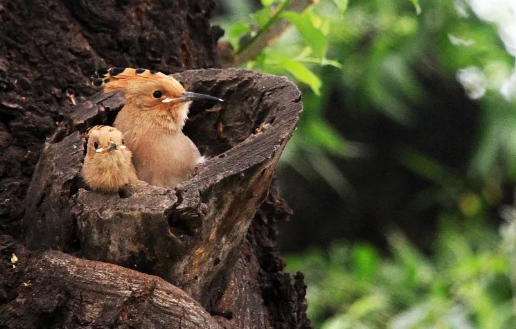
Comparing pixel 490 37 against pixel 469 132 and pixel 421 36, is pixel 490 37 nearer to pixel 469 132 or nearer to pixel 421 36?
pixel 421 36

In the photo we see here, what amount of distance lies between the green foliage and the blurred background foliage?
15 millimetres

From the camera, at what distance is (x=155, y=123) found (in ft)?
14.4

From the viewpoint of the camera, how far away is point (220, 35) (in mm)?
4613

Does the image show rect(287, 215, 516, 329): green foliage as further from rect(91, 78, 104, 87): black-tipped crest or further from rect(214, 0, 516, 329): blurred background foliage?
rect(91, 78, 104, 87): black-tipped crest

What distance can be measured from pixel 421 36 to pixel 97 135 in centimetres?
545

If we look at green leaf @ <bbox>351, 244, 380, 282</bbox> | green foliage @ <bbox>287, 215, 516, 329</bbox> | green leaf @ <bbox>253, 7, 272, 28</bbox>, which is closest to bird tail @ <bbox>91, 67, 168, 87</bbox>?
green leaf @ <bbox>253, 7, 272, 28</bbox>

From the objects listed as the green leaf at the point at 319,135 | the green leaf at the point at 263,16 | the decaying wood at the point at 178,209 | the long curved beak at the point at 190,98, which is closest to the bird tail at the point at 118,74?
the long curved beak at the point at 190,98

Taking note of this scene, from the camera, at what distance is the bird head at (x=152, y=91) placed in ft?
13.3

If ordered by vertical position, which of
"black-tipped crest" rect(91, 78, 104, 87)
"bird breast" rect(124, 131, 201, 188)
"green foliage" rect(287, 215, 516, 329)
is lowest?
"bird breast" rect(124, 131, 201, 188)

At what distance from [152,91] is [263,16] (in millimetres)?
674

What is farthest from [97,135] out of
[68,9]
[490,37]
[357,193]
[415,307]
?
[357,193]

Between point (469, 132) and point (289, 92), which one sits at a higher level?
point (469, 132)

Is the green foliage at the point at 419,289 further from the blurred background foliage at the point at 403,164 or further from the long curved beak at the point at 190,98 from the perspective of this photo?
the long curved beak at the point at 190,98

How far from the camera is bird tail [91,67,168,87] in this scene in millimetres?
4047
